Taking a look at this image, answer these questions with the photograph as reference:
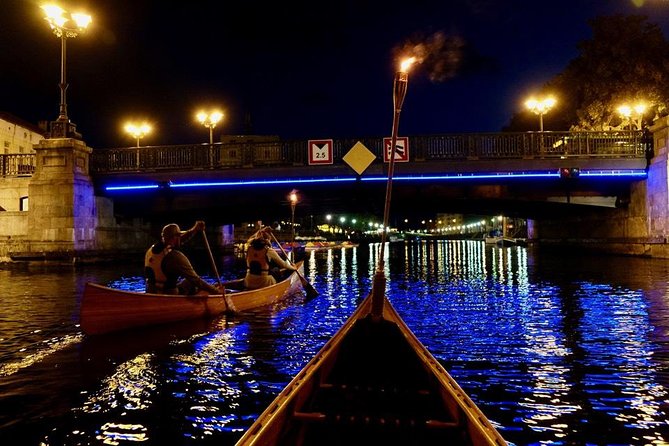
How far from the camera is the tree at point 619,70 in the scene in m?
37.8

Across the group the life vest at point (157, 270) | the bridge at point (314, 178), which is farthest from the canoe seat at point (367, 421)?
the bridge at point (314, 178)

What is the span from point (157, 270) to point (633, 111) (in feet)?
131

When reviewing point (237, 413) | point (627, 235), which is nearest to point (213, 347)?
point (237, 413)

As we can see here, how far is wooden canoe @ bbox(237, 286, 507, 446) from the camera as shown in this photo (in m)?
3.73

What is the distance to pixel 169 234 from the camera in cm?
999

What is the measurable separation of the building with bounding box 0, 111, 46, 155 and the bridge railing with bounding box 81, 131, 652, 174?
120ft

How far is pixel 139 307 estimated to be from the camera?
31.4 ft

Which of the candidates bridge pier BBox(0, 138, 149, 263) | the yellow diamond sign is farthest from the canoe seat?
bridge pier BBox(0, 138, 149, 263)

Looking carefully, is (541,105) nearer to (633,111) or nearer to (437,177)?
(633,111)

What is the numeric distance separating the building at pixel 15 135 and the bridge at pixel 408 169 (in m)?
37.2

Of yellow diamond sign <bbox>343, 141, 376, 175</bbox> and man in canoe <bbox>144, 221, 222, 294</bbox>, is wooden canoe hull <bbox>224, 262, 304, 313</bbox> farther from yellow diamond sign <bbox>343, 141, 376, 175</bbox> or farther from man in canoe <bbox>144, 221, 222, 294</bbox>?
yellow diamond sign <bbox>343, 141, 376, 175</bbox>

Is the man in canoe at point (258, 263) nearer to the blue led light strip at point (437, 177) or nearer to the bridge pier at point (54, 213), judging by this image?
the blue led light strip at point (437, 177)

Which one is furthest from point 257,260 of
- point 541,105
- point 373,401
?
point 541,105

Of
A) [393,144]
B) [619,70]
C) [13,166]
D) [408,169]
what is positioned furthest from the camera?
[619,70]
